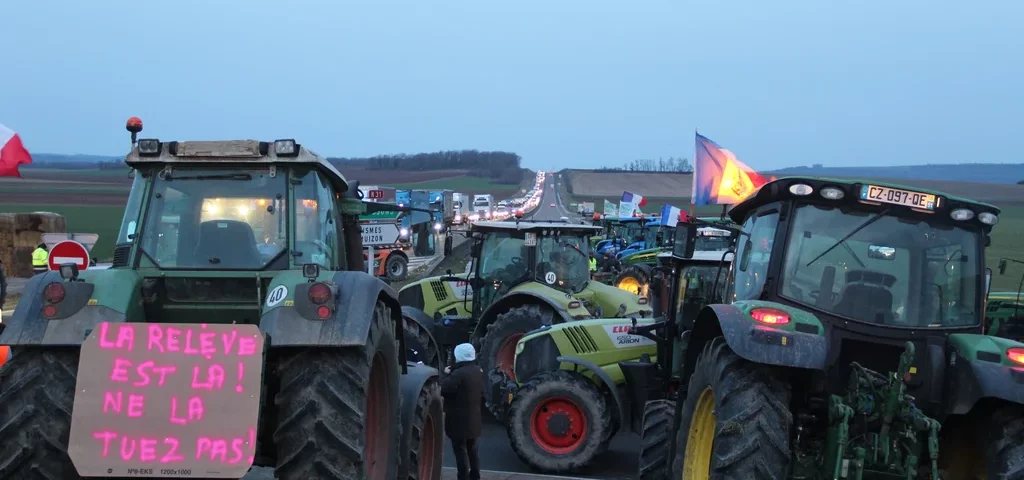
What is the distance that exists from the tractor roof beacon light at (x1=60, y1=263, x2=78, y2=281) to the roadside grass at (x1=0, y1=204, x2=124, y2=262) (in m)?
32.7

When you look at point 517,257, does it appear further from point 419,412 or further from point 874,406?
point 874,406

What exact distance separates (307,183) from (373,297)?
47.1 inches

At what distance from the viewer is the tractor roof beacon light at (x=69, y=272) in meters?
5.22

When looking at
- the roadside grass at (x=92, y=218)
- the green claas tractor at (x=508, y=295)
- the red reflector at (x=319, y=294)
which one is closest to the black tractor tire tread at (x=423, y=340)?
the green claas tractor at (x=508, y=295)

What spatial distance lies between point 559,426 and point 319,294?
5.30 meters

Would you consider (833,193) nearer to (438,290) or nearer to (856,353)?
(856,353)

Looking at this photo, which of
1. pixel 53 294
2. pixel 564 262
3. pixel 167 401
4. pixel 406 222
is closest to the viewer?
pixel 167 401

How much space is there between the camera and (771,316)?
5547 millimetres

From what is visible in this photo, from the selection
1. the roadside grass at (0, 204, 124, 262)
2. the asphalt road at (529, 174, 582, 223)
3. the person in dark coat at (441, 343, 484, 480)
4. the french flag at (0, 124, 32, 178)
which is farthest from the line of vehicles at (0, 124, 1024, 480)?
the asphalt road at (529, 174, 582, 223)

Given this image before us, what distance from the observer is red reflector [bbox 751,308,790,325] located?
552 centimetres

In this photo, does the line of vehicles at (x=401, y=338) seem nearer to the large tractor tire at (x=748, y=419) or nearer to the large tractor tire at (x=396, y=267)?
the large tractor tire at (x=748, y=419)

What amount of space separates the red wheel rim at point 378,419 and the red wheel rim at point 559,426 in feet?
12.9

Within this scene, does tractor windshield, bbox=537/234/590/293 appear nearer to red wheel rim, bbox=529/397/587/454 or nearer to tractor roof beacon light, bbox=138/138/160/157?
red wheel rim, bbox=529/397/587/454

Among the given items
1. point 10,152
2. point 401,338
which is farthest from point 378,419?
point 10,152
